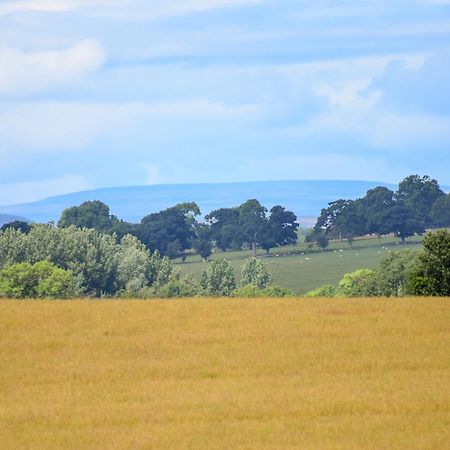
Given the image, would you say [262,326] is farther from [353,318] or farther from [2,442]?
[2,442]

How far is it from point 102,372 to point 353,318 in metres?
8.47

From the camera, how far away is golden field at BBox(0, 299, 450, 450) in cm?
1755

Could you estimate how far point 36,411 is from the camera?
1909 cm

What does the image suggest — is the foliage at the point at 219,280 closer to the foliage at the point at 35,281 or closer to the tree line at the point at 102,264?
the tree line at the point at 102,264

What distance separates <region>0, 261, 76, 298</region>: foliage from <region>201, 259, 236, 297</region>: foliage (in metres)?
26.4

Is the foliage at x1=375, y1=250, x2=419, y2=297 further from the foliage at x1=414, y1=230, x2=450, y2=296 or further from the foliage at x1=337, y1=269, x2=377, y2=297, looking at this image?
the foliage at x1=414, y1=230, x2=450, y2=296

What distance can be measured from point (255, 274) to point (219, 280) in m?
17.2

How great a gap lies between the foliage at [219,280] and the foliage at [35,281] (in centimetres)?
2639

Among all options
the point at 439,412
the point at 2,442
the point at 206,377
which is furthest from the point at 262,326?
the point at 2,442

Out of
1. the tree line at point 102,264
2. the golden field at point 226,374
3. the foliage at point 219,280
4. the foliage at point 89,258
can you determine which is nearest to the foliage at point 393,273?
the tree line at point 102,264

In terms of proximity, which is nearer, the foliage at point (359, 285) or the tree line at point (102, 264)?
the foliage at point (359, 285)

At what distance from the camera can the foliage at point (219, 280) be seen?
152 m

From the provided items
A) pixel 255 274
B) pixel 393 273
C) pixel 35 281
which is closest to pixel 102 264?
pixel 255 274

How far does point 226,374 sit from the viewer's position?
881 inches
